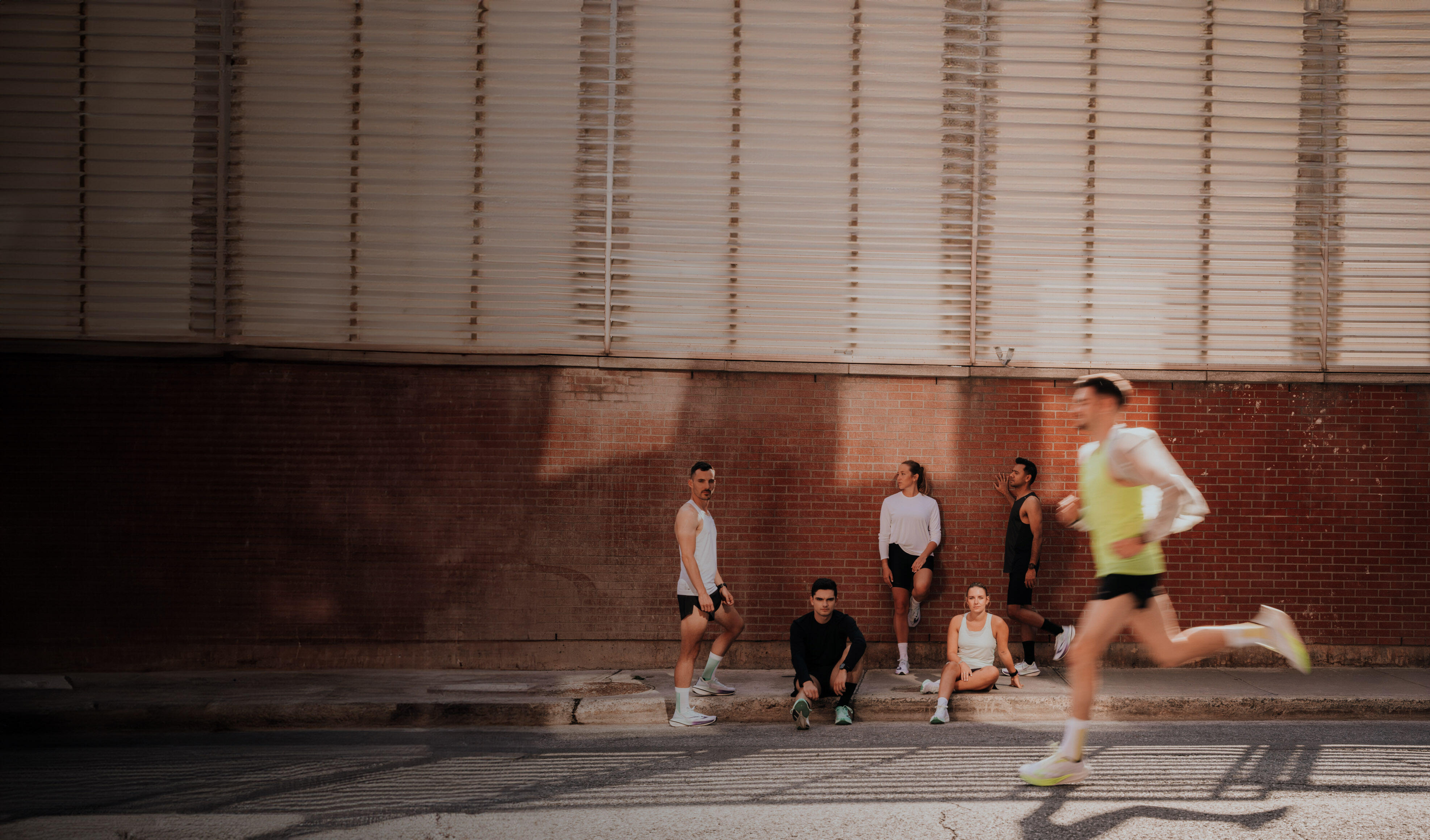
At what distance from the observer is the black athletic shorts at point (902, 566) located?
9.08 metres

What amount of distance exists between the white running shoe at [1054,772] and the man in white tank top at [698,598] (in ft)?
8.88

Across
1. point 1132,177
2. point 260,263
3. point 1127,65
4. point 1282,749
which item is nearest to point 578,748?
point 1282,749

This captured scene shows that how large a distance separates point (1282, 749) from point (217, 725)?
26.1ft

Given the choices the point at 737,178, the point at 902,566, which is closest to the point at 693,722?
the point at 902,566

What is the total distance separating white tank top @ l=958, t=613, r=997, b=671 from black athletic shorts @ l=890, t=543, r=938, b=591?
135cm

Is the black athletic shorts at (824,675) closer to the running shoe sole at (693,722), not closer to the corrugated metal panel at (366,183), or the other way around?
the running shoe sole at (693,722)

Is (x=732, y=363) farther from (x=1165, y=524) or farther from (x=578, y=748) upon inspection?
(x=1165, y=524)

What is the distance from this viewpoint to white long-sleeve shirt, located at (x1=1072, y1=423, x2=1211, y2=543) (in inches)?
Answer: 192

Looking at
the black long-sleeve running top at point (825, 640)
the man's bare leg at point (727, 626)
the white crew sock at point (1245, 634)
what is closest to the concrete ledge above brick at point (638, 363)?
the man's bare leg at point (727, 626)

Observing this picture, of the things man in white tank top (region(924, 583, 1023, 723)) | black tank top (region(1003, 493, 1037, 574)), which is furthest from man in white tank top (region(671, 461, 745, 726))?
black tank top (region(1003, 493, 1037, 574))

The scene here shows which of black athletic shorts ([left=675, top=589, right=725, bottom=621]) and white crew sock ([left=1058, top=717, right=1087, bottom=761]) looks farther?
black athletic shorts ([left=675, top=589, right=725, bottom=621])

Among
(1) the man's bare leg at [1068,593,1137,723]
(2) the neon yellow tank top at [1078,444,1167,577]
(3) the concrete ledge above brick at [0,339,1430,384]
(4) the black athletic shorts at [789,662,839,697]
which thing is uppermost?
(3) the concrete ledge above brick at [0,339,1430,384]

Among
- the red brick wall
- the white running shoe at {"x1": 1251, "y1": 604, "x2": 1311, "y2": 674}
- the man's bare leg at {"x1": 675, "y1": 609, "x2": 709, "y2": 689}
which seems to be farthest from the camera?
the red brick wall

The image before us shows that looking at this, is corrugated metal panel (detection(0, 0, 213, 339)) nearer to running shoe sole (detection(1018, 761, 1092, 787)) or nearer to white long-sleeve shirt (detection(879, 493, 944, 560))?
white long-sleeve shirt (detection(879, 493, 944, 560))
